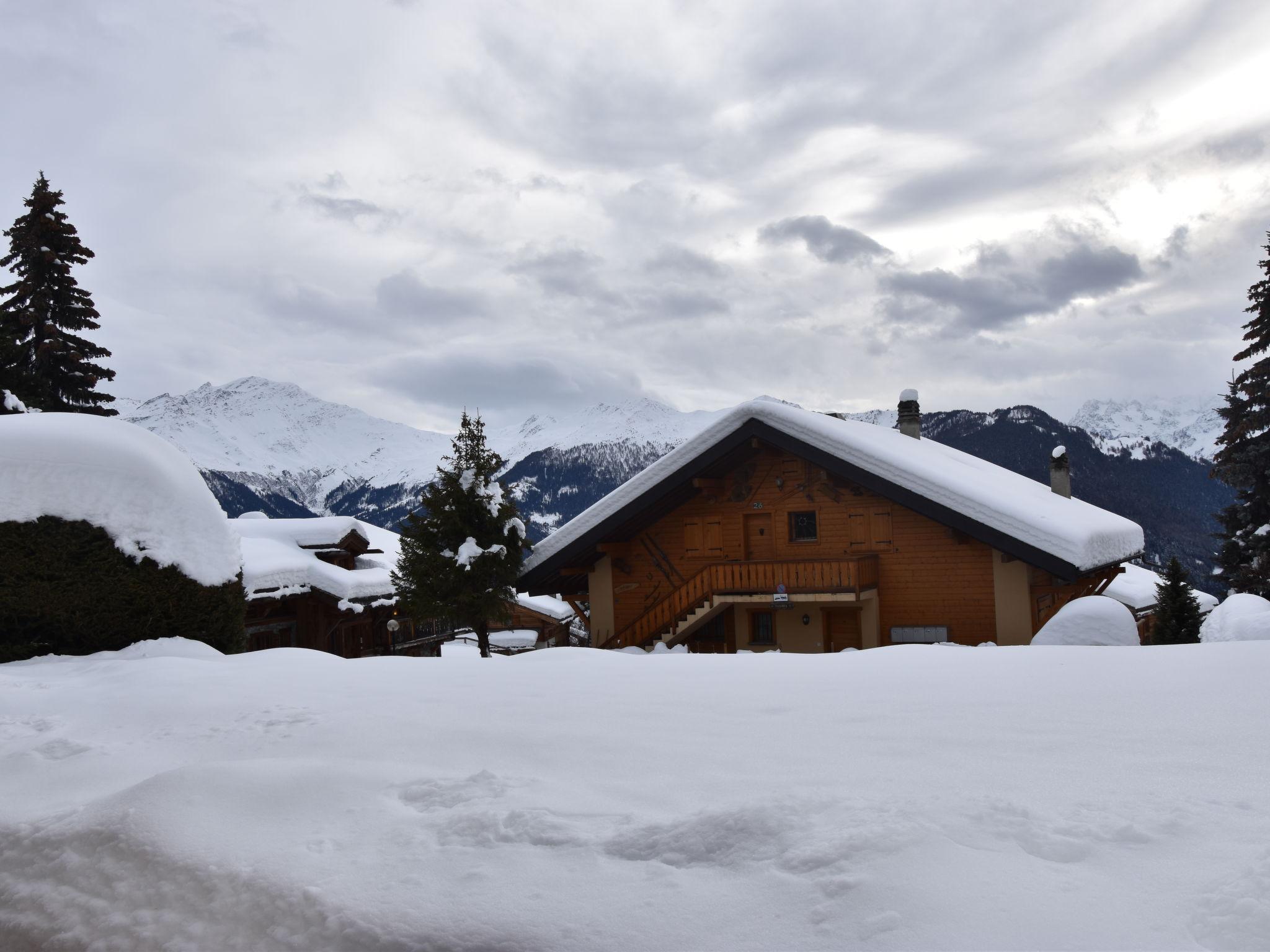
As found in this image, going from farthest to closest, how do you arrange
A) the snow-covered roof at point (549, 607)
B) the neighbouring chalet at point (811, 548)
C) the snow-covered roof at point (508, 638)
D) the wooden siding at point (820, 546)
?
the snow-covered roof at point (549, 607), the snow-covered roof at point (508, 638), the wooden siding at point (820, 546), the neighbouring chalet at point (811, 548)

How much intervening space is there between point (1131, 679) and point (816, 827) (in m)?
3.94

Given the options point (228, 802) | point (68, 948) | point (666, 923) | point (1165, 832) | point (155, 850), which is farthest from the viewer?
point (228, 802)

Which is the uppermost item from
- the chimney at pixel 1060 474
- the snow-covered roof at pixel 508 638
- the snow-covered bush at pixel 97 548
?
the chimney at pixel 1060 474

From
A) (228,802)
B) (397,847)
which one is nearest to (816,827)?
(397,847)

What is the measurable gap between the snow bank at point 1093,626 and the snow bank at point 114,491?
10.5 m

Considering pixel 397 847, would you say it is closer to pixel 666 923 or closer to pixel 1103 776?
pixel 666 923

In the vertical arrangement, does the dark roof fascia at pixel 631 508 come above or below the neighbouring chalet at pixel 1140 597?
above

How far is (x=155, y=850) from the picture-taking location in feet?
13.8

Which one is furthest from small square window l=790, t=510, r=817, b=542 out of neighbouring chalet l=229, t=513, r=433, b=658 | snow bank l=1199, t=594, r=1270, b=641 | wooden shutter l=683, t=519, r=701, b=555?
neighbouring chalet l=229, t=513, r=433, b=658

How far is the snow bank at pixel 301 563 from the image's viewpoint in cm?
2947

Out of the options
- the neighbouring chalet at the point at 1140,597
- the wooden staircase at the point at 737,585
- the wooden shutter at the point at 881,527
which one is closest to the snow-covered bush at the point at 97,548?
the wooden staircase at the point at 737,585

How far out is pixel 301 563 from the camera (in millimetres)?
31094

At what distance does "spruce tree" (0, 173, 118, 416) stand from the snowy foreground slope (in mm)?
23261

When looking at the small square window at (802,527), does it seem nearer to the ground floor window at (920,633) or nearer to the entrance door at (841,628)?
the entrance door at (841,628)
